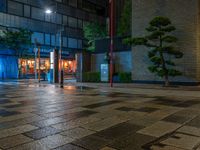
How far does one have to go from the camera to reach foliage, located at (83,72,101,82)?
26.0 meters

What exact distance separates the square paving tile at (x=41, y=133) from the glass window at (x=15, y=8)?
36.3 m

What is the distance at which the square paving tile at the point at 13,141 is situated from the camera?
4.79 m

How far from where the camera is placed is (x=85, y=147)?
15.5 ft

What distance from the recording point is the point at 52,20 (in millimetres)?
45000

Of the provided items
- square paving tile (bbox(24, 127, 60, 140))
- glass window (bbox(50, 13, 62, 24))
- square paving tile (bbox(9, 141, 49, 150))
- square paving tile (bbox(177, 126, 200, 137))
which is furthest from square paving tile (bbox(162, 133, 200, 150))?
glass window (bbox(50, 13, 62, 24))

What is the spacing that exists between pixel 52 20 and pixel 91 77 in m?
22.8

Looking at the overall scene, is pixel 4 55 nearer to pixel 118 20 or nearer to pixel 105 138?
pixel 118 20

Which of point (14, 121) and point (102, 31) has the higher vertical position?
point (102, 31)

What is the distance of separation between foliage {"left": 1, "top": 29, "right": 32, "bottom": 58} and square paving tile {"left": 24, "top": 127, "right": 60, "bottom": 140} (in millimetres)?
32018

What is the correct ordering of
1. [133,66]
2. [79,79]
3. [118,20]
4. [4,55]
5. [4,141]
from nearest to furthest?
[4,141] < [133,66] < [79,79] < [118,20] < [4,55]

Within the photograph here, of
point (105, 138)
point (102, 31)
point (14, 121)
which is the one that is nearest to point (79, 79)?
point (102, 31)

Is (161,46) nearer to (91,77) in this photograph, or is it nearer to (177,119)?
(91,77)

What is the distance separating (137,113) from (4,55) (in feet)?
111

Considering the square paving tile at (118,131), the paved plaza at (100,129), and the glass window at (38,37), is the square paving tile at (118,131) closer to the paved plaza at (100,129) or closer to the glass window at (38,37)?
the paved plaza at (100,129)
